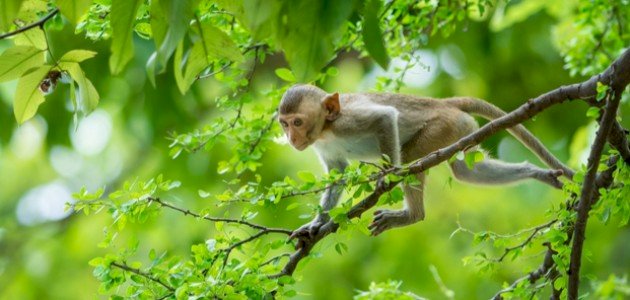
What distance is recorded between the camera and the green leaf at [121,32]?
7.00 ft

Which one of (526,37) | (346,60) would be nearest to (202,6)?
(346,60)

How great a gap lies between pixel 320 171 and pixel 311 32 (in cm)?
771

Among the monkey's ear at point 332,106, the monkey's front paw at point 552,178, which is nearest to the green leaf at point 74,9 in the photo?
the monkey's ear at point 332,106

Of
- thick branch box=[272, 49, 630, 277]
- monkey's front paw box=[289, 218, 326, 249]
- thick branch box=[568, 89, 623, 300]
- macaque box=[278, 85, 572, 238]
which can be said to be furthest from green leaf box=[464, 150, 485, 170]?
macaque box=[278, 85, 572, 238]

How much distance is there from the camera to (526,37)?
11.0 m

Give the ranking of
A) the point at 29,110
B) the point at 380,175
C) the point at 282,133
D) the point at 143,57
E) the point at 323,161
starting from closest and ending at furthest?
the point at 29,110
the point at 380,175
the point at 282,133
the point at 323,161
the point at 143,57

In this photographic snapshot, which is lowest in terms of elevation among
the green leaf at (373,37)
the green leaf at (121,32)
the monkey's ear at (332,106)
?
the monkey's ear at (332,106)

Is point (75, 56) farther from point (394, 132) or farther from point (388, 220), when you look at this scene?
point (388, 220)

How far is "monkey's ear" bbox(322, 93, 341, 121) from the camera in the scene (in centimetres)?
557

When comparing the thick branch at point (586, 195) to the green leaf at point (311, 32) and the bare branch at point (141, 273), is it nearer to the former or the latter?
the bare branch at point (141, 273)

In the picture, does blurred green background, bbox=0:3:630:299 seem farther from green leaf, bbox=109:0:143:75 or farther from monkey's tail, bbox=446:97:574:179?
green leaf, bbox=109:0:143:75

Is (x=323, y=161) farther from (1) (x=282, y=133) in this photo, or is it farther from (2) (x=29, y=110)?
(2) (x=29, y=110)

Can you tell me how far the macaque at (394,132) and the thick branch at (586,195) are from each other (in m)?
1.58

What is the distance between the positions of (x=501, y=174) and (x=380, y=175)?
2.04 m
